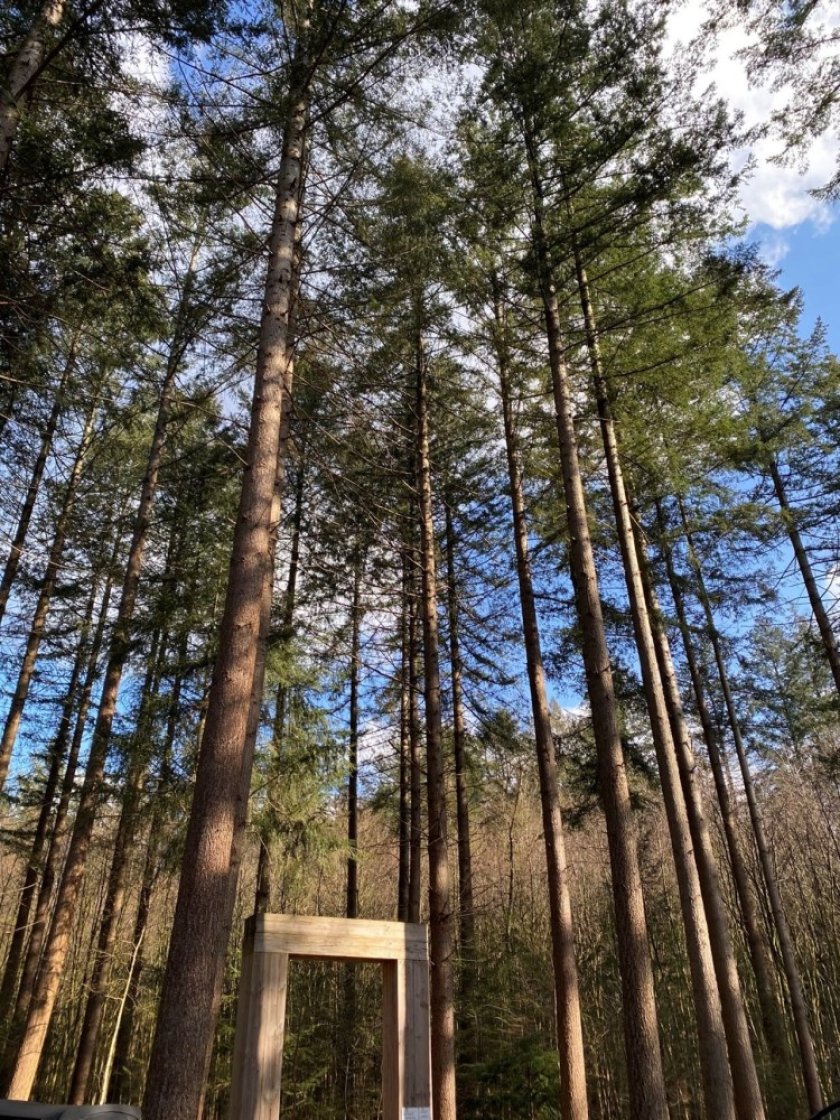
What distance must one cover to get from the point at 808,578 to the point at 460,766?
740 cm

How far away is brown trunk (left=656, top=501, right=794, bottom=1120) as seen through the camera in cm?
1116

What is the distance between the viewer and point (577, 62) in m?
8.07

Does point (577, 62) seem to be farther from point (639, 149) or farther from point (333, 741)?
point (333, 741)

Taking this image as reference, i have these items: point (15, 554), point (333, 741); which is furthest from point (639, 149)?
point (15, 554)

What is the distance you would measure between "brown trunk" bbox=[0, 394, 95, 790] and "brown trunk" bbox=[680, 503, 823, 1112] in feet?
30.9

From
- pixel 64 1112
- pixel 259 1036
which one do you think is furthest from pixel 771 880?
pixel 64 1112

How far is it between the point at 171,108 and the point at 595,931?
1697 centimetres

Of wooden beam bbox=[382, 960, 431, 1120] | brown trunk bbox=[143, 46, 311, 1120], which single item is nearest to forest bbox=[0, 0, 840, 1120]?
brown trunk bbox=[143, 46, 311, 1120]

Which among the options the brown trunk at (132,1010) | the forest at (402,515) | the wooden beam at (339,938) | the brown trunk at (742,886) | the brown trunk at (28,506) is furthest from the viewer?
the brown trunk at (742,886)

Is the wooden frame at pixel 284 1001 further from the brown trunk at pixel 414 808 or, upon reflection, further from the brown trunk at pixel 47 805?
the brown trunk at pixel 47 805

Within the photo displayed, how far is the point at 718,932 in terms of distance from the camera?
8781 millimetres

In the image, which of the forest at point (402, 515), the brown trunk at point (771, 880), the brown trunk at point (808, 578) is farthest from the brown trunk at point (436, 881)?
the brown trunk at point (808, 578)

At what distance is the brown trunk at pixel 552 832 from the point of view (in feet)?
21.7

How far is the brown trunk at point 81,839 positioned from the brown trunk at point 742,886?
25.6 feet
